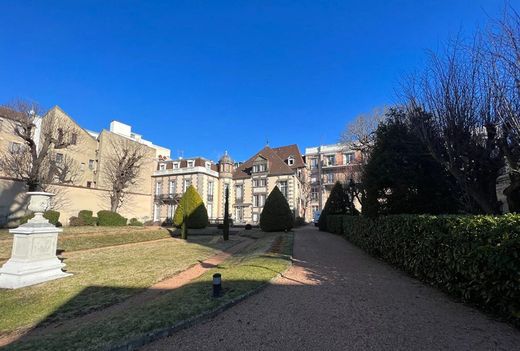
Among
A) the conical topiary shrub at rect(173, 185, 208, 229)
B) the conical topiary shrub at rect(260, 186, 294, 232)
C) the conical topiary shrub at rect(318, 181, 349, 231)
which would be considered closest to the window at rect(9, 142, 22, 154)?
the conical topiary shrub at rect(173, 185, 208, 229)

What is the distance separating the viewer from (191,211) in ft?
79.8

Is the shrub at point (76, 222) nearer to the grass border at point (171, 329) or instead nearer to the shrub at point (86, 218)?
the shrub at point (86, 218)

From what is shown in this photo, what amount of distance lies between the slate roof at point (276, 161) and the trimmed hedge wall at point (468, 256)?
30489 mm

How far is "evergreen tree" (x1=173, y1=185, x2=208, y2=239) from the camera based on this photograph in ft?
76.8

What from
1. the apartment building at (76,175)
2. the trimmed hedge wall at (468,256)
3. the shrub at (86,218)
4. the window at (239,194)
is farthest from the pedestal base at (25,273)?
the window at (239,194)

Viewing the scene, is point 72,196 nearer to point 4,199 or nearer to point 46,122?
point 4,199

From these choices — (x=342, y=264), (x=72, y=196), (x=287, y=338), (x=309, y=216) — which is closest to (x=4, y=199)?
(x=72, y=196)

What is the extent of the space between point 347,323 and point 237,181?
3882cm

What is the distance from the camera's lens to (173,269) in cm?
899

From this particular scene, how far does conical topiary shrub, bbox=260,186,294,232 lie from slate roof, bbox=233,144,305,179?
Result: 1435 cm

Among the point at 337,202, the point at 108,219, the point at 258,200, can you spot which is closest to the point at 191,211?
the point at 108,219

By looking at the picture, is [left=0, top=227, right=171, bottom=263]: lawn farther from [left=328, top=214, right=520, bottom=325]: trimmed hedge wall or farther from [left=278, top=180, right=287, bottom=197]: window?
[left=278, top=180, right=287, bottom=197]: window

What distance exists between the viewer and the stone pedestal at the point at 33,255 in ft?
24.1

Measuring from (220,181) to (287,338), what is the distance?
133 feet
